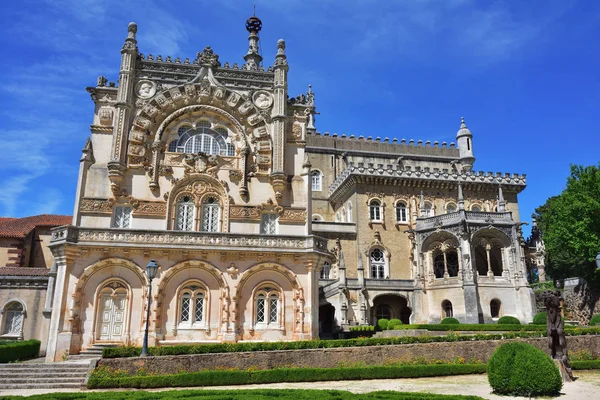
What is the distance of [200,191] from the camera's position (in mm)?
27891

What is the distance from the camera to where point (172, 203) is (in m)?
27.4

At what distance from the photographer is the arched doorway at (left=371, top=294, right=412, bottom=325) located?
4162 cm

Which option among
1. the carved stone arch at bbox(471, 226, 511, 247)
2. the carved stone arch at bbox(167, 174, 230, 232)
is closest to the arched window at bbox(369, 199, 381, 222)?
the carved stone arch at bbox(471, 226, 511, 247)

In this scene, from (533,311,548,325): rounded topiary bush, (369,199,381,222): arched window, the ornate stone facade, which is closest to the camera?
the ornate stone facade

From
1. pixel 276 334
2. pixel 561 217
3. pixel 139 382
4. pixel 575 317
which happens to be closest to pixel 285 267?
pixel 276 334

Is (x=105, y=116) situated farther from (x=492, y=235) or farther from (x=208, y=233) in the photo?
(x=492, y=235)

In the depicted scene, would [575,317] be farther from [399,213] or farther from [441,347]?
[441,347]

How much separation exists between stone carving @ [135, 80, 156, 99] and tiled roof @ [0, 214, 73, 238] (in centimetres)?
1940

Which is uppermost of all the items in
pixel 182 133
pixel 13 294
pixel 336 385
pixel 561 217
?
pixel 182 133

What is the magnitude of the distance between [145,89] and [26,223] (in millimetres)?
22276

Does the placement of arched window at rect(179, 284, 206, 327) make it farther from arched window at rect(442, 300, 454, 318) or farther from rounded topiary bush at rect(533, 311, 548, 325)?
rounded topiary bush at rect(533, 311, 548, 325)

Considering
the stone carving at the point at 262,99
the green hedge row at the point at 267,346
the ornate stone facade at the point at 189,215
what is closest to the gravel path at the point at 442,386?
the green hedge row at the point at 267,346

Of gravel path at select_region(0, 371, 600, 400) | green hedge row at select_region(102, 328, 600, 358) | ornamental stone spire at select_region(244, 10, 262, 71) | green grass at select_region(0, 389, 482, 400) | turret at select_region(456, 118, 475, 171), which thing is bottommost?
gravel path at select_region(0, 371, 600, 400)

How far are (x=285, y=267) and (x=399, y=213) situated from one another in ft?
73.6
